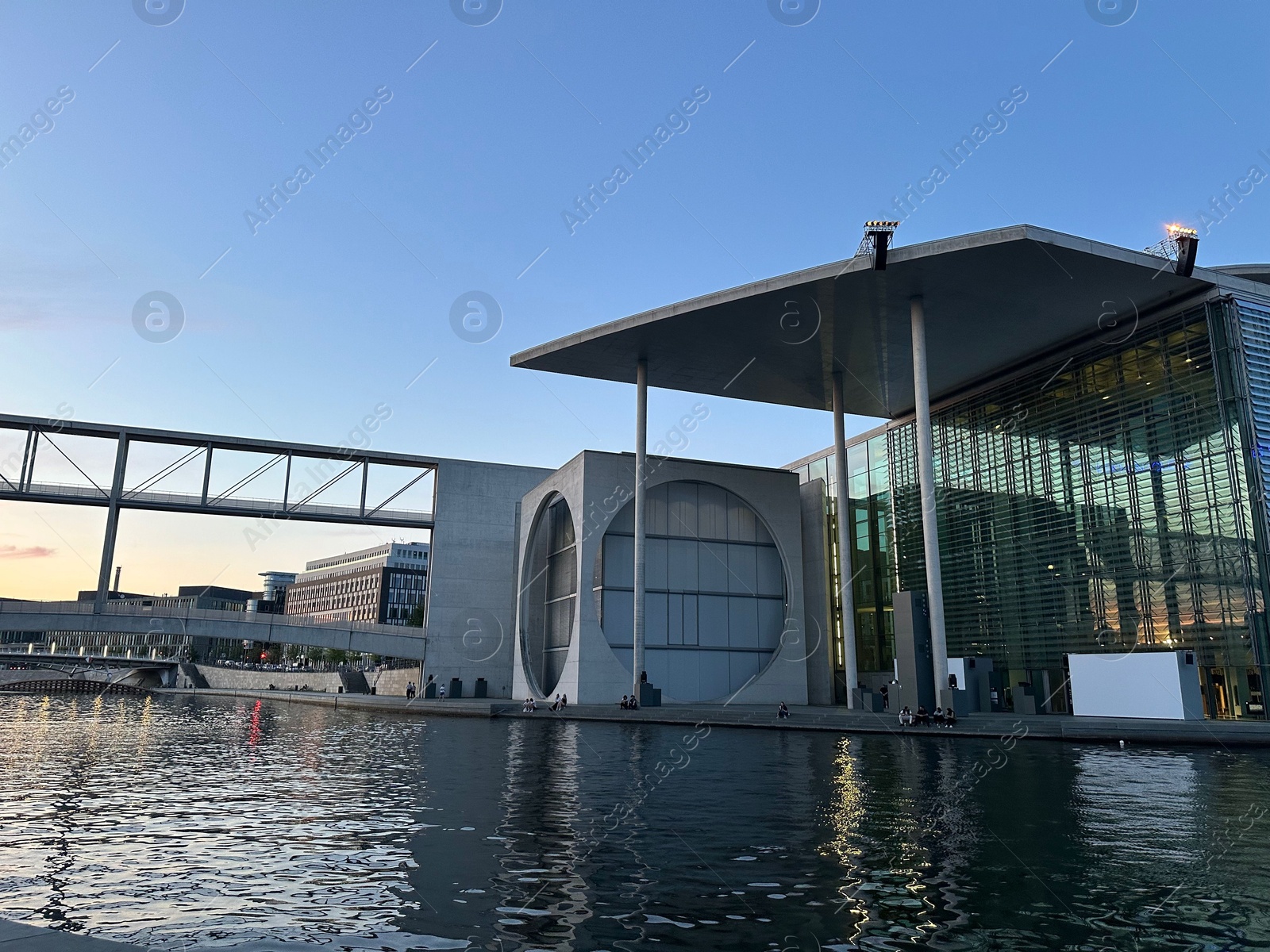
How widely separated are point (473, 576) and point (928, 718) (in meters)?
39.1

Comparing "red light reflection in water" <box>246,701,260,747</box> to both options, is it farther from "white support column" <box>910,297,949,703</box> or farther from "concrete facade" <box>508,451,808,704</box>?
"white support column" <box>910,297,949,703</box>

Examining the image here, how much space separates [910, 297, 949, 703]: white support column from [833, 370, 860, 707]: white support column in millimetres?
7325

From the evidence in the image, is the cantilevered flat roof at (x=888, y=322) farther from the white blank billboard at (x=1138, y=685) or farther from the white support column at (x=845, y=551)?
the white blank billboard at (x=1138, y=685)

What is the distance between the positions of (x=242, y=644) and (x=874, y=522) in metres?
137

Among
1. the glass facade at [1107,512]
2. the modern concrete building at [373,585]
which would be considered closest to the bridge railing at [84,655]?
the modern concrete building at [373,585]

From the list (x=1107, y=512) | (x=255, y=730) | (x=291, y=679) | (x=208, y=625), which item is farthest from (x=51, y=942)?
(x=291, y=679)

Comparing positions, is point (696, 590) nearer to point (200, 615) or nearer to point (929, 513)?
point (929, 513)

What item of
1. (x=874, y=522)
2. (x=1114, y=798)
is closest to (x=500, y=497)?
(x=874, y=522)

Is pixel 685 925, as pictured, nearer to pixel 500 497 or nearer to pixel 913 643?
pixel 913 643

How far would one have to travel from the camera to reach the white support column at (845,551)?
4441 centimetres

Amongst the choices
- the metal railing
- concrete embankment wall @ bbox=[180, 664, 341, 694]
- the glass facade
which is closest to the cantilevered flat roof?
the glass facade

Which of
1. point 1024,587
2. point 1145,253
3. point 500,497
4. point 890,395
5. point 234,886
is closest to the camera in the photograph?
point 234,886

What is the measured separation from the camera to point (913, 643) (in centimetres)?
3425

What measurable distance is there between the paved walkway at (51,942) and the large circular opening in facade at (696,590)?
1604 inches
